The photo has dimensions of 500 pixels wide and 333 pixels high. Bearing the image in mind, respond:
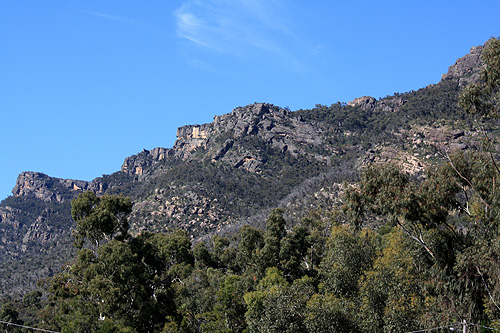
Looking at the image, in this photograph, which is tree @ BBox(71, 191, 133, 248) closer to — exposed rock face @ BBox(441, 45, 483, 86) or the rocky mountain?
the rocky mountain

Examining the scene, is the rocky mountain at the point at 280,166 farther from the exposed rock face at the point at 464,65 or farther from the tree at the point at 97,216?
the tree at the point at 97,216

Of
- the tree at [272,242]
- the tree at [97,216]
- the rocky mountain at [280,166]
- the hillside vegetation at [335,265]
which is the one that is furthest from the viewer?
the rocky mountain at [280,166]

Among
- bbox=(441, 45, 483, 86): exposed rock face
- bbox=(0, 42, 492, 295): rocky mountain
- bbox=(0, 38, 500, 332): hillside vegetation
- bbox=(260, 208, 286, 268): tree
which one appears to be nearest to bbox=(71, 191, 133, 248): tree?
bbox=(0, 38, 500, 332): hillside vegetation

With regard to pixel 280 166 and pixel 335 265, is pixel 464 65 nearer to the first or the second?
pixel 280 166

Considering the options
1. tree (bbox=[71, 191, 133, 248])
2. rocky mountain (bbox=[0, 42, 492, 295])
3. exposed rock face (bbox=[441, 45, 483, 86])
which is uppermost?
exposed rock face (bbox=[441, 45, 483, 86])

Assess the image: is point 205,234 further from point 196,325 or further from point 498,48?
point 498,48

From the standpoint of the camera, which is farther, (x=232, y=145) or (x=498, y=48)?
(x=232, y=145)

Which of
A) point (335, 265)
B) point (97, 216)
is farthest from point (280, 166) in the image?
point (97, 216)

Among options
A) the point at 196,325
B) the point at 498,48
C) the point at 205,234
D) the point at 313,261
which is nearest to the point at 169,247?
the point at 196,325

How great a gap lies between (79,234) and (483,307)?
29454 millimetres

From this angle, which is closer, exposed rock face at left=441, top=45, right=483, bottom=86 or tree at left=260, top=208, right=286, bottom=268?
tree at left=260, top=208, right=286, bottom=268

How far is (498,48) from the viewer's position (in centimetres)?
2759

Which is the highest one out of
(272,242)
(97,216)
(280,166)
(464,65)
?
(464,65)

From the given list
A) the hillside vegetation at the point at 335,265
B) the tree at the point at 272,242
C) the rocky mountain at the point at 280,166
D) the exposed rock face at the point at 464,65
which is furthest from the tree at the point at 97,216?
the exposed rock face at the point at 464,65
